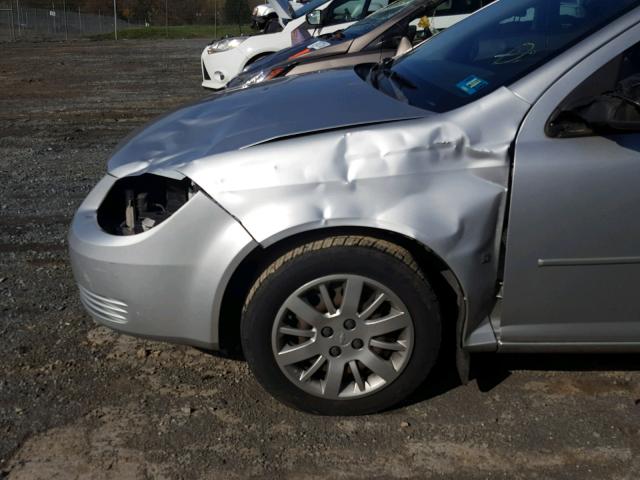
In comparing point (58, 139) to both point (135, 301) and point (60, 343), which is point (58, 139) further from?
point (135, 301)

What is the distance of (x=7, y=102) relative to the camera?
1212 cm

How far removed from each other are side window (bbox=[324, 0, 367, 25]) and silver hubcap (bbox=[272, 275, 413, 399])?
7.89m

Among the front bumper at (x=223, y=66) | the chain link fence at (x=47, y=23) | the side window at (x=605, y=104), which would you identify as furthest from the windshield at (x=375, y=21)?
the chain link fence at (x=47, y=23)

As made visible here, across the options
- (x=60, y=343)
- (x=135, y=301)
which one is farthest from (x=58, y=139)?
(x=135, y=301)

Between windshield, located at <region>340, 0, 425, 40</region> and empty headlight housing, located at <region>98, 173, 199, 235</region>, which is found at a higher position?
windshield, located at <region>340, 0, 425, 40</region>

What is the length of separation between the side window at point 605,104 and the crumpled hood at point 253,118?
0.57 m

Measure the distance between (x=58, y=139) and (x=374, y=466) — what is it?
707 centimetres

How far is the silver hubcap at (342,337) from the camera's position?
3.12m

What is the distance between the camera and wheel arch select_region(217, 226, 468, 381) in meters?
3.09

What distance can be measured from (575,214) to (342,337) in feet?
3.45

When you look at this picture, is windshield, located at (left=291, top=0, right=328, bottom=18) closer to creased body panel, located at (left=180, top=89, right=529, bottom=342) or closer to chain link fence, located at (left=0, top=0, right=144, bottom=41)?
creased body panel, located at (left=180, top=89, right=529, bottom=342)

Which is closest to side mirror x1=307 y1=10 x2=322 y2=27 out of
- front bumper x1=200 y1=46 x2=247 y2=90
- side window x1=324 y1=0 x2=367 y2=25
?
side window x1=324 y1=0 x2=367 y2=25

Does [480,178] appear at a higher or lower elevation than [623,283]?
higher

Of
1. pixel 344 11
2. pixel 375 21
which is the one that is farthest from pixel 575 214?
pixel 344 11
